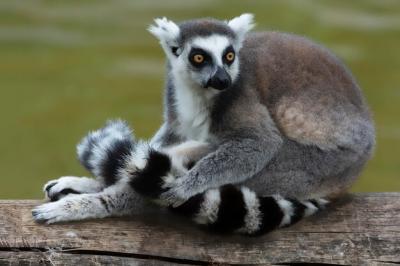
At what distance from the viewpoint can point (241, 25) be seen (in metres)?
3.93

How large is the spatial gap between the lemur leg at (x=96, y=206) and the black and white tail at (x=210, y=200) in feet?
0.17

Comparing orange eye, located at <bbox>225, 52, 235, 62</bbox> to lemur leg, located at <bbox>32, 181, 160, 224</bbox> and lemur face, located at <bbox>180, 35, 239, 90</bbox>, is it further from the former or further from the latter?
lemur leg, located at <bbox>32, 181, 160, 224</bbox>

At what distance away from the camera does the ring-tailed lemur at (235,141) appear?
347 cm

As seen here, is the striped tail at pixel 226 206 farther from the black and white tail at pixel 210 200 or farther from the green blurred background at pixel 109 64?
the green blurred background at pixel 109 64

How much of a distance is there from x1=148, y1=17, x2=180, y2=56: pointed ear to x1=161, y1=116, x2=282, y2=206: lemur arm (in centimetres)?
44

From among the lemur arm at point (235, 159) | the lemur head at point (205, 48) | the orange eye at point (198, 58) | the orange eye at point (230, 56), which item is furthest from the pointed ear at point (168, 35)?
the lemur arm at point (235, 159)

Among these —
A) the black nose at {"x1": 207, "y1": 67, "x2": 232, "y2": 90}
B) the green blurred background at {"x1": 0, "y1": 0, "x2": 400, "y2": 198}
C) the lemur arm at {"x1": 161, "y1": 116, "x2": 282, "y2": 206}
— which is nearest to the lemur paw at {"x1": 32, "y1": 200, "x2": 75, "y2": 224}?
the lemur arm at {"x1": 161, "y1": 116, "x2": 282, "y2": 206}

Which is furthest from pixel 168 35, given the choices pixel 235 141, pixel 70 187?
pixel 70 187

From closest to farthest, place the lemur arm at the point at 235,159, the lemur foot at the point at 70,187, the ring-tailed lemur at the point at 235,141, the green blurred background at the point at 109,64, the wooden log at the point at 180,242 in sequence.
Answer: the wooden log at the point at 180,242
the ring-tailed lemur at the point at 235,141
the lemur arm at the point at 235,159
the lemur foot at the point at 70,187
the green blurred background at the point at 109,64

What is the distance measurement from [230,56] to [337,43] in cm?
883

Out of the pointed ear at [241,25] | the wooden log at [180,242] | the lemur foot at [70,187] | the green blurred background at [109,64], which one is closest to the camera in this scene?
the wooden log at [180,242]

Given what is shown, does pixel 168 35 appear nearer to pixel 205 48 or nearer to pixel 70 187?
pixel 205 48

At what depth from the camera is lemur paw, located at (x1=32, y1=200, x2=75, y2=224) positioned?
3412 mm

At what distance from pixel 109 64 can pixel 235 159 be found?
9029mm
